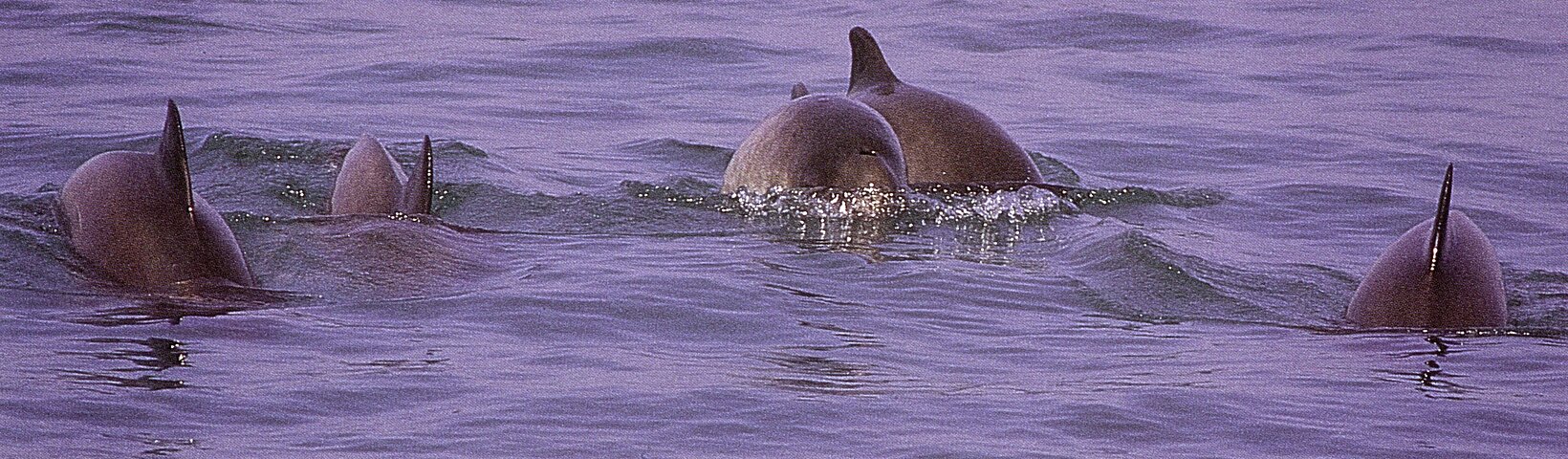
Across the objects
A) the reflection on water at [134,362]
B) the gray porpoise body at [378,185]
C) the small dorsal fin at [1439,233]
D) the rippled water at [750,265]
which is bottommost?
the rippled water at [750,265]

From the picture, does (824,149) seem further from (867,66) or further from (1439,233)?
(1439,233)

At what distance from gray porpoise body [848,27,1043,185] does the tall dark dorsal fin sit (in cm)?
341

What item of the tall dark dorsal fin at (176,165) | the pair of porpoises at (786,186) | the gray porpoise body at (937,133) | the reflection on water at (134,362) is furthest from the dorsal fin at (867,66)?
the reflection on water at (134,362)

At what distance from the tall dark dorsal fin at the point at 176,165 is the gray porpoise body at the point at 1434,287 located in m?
3.53

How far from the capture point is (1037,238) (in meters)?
8.47

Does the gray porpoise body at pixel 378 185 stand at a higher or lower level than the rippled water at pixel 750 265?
higher

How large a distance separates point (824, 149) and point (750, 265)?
1011 mm

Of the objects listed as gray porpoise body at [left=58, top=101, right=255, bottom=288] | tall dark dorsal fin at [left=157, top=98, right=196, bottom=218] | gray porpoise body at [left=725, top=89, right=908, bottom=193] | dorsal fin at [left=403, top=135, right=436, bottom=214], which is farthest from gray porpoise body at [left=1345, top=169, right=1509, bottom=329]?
tall dark dorsal fin at [left=157, top=98, right=196, bottom=218]

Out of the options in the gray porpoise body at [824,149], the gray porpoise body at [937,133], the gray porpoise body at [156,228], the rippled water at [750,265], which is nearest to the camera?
the rippled water at [750,265]

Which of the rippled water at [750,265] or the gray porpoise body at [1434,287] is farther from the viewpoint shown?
the gray porpoise body at [1434,287]

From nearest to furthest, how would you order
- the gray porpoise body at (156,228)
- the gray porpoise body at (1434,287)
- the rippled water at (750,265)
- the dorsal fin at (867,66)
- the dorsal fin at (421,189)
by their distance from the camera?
the rippled water at (750,265) < the gray porpoise body at (156,228) < the gray porpoise body at (1434,287) < the dorsal fin at (421,189) < the dorsal fin at (867,66)

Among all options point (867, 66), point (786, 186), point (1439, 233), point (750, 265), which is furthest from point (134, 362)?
point (867, 66)

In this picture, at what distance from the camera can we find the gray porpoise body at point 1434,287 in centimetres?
664

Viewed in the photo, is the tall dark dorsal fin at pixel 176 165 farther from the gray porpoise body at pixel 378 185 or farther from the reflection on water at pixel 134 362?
Result: the gray porpoise body at pixel 378 185
